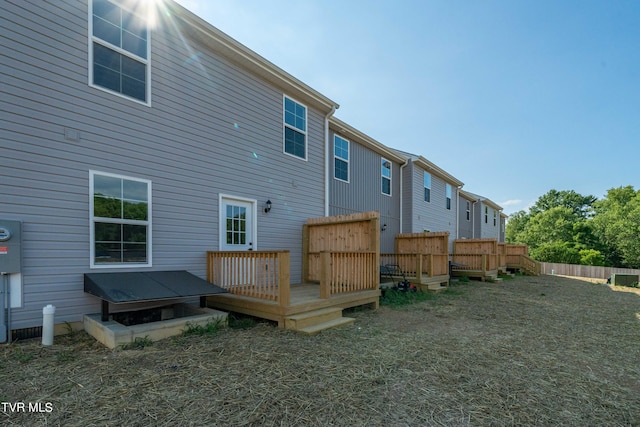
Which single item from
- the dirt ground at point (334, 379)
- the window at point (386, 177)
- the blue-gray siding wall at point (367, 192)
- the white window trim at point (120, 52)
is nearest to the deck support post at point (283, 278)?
the dirt ground at point (334, 379)

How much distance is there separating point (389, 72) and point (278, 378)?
426 inches

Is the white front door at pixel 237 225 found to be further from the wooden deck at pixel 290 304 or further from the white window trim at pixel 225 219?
the wooden deck at pixel 290 304

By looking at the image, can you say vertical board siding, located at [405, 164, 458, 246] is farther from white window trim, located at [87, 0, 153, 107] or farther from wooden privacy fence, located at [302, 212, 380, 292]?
white window trim, located at [87, 0, 153, 107]

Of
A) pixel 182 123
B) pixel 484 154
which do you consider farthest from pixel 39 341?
pixel 484 154

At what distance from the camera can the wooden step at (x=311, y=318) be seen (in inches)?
191

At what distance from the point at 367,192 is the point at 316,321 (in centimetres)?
705

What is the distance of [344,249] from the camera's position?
760 cm

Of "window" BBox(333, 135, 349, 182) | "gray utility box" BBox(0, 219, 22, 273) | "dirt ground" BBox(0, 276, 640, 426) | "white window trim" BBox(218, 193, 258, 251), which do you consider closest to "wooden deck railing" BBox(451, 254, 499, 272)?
"window" BBox(333, 135, 349, 182)

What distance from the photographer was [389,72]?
11.1 meters

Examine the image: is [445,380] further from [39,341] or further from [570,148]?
[570,148]

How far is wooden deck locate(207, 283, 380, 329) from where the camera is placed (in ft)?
16.3

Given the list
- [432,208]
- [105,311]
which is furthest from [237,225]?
[432,208]

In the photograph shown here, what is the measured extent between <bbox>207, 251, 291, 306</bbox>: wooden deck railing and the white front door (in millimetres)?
670

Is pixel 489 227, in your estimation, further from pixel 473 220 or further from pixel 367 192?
pixel 367 192
